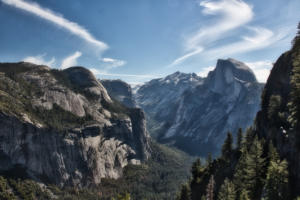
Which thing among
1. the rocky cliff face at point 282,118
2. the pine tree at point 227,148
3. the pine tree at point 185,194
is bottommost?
the pine tree at point 185,194

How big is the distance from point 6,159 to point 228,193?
185 metres

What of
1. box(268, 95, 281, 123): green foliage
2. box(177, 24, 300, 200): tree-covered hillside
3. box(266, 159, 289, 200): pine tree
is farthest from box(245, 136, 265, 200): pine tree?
box(268, 95, 281, 123): green foliage

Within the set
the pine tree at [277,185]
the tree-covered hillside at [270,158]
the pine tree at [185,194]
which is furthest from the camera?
the pine tree at [185,194]

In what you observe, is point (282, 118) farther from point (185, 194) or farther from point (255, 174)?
point (185, 194)

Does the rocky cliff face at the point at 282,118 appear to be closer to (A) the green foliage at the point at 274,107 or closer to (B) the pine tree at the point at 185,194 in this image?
(A) the green foliage at the point at 274,107

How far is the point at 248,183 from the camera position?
64.4 metres

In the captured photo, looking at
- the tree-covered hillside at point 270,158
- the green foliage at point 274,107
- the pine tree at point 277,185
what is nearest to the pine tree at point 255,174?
the tree-covered hillside at point 270,158

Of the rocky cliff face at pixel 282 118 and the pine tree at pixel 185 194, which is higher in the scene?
the rocky cliff face at pixel 282 118

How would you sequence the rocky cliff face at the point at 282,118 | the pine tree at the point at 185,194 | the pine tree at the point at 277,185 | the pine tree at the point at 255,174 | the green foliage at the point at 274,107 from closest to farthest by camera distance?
the pine tree at the point at 277,185 → the rocky cliff face at the point at 282,118 → the pine tree at the point at 255,174 → the green foliage at the point at 274,107 → the pine tree at the point at 185,194

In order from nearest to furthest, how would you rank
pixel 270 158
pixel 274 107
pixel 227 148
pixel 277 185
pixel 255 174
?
pixel 277 185 < pixel 255 174 < pixel 270 158 < pixel 274 107 < pixel 227 148

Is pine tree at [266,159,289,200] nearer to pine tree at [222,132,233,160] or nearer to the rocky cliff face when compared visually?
the rocky cliff face

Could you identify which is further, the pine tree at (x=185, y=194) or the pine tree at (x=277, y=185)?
the pine tree at (x=185, y=194)

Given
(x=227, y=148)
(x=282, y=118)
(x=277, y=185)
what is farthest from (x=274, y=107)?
(x=277, y=185)

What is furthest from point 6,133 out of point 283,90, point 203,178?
point 283,90
